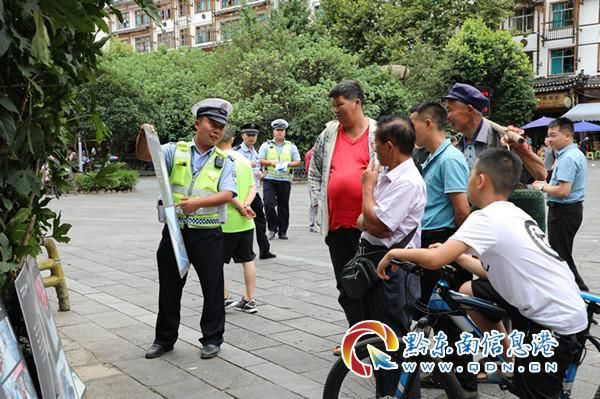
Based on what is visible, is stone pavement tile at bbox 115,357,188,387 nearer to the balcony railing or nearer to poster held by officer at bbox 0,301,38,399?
poster held by officer at bbox 0,301,38,399

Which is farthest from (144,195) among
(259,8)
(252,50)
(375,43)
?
(259,8)

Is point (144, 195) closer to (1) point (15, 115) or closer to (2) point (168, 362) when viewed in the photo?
(2) point (168, 362)

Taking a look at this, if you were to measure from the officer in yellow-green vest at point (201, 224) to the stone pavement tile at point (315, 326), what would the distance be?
0.89 meters

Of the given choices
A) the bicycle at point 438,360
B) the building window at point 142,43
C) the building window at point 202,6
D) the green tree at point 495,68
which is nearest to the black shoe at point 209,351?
the bicycle at point 438,360

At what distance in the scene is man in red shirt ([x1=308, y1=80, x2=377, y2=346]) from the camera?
14.0ft

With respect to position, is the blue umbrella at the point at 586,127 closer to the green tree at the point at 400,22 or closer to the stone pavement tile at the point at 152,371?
the green tree at the point at 400,22

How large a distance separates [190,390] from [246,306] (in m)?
1.99

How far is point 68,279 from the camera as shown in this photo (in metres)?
7.49

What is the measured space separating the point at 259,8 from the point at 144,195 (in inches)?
1439

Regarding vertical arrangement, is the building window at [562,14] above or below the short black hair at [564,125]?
above

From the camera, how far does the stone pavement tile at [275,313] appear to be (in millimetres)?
5672

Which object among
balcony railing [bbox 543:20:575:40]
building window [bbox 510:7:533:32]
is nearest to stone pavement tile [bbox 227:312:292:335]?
balcony railing [bbox 543:20:575:40]

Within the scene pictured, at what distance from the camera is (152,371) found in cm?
432

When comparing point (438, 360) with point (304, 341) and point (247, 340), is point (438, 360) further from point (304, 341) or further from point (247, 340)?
point (247, 340)
